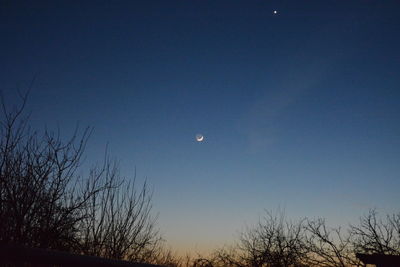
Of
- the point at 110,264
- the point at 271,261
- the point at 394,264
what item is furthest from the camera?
the point at 271,261

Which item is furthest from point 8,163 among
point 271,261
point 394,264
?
point 271,261

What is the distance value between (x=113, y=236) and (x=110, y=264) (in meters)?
6.26

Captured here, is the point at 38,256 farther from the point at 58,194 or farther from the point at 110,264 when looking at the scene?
the point at 58,194

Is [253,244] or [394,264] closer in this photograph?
[394,264]

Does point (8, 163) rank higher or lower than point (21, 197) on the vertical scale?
higher

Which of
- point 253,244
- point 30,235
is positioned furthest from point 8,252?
point 253,244

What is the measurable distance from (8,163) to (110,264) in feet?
15.4

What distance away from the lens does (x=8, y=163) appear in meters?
5.28

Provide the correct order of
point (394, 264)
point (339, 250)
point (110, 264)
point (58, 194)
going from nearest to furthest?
point (110, 264), point (394, 264), point (58, 194), point (339, 250)

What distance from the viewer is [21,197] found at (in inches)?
197

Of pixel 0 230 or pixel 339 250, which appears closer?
pixel 0 230

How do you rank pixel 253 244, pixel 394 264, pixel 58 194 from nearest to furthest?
pixel 394 264 < pixel 58 194 < pixel 253 244

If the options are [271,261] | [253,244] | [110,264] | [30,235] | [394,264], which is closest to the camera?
[110,264]

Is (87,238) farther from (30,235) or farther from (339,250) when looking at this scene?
(339,250)
